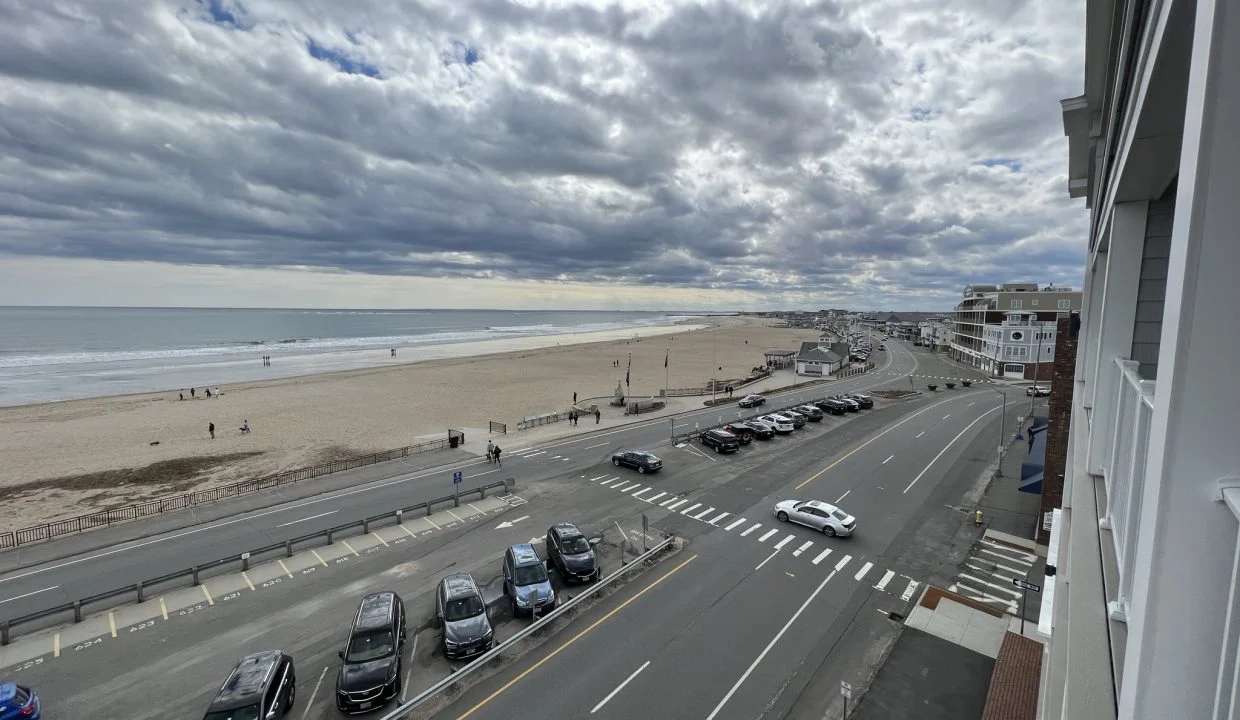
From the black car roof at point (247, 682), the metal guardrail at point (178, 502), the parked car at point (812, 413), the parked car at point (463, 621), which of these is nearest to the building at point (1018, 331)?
the parked car at point (812, 413)

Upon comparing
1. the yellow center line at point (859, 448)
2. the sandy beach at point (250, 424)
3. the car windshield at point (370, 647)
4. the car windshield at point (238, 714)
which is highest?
the car windshield at point (370, 647)

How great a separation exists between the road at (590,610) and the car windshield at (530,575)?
1.33 m

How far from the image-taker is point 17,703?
11.5 metres

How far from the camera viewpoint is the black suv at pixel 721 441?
3391cm

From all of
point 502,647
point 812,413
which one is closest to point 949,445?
point 812,413

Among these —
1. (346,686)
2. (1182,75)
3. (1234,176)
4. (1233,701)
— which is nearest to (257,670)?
(346,686)

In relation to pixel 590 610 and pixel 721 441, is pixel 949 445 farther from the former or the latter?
pixel 590 610

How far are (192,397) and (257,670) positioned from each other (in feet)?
184

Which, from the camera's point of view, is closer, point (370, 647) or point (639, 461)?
point (370, 647)

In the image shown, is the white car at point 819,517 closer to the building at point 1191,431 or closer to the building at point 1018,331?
the building at point 1191,431

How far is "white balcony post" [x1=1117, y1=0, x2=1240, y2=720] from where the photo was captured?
5.81ft

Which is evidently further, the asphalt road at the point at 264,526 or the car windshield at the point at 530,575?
the asphalt road at the point at 264,526

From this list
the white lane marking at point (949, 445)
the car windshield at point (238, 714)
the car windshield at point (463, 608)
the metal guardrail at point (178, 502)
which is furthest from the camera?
the white lane marking at point (949, 445)

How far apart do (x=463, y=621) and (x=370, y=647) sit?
2346mm
